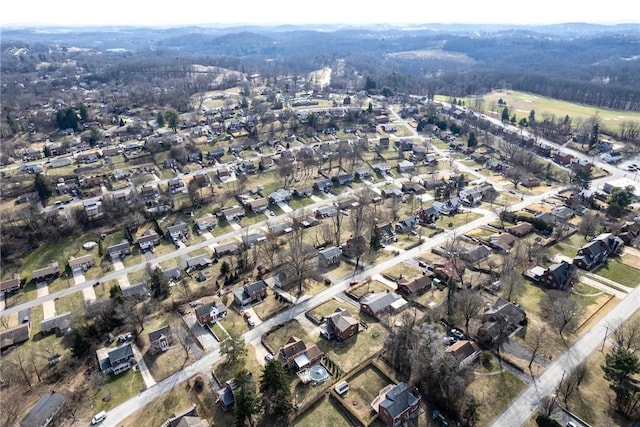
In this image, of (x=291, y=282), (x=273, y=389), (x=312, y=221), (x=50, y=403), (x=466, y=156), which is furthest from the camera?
(x=466, y=156)

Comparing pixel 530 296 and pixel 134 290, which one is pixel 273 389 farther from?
pixel 530 296

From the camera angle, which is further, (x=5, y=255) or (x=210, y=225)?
(x=210, y=225)

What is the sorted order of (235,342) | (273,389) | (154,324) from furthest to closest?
(154,324)
(235,342)
(273,389)

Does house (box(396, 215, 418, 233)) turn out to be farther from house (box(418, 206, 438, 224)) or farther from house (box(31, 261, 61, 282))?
house (box(31, 261, 61, 282))

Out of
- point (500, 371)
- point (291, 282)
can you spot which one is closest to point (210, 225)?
point (291, 282)

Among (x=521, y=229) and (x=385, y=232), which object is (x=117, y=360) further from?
(x=521, y=229)

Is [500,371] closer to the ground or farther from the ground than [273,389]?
closer to the ground

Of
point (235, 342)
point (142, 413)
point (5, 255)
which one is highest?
point (235, 342)

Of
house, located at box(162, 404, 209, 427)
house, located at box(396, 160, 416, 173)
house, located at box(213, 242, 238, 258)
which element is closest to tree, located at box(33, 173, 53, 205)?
house, located at box(213, 242, 238, 258)

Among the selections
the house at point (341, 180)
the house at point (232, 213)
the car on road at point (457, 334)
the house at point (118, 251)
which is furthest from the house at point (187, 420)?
the house at point (341, 180)
